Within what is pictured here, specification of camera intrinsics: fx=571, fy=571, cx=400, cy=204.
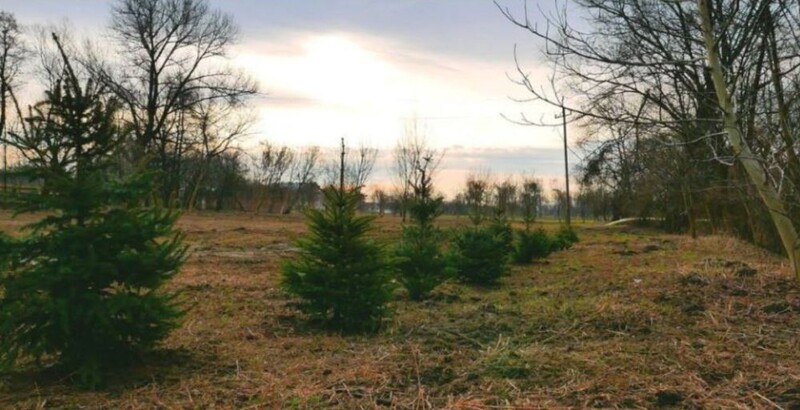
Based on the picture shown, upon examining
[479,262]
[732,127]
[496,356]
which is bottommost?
[496,356]

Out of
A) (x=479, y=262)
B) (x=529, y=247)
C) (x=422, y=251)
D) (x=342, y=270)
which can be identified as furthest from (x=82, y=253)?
(x=529, y=247)

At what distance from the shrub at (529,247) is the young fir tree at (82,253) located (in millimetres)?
10855

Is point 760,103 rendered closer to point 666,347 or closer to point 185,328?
point 666,347

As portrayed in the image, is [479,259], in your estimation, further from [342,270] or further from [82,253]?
[82,253]

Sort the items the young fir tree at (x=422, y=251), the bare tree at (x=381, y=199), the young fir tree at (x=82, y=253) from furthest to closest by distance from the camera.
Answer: the bare tree at (x=381, y=199) → the young fir tree at (x=422, y=251) → the young fir tree at (x=82, y=253)

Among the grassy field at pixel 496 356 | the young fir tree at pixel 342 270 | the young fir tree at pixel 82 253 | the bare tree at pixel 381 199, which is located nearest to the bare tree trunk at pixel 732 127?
the grassy field at pixel 496 356

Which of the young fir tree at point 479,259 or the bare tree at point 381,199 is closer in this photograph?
the young fir tree at point 479,259

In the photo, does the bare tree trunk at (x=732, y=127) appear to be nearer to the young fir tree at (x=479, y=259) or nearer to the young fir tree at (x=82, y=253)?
the young fir tree at (x=479, y=259)

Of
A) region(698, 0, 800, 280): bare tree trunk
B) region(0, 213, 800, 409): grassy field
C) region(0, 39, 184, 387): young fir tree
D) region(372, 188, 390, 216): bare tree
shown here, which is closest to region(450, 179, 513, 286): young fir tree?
region(0, 213, 800, 409): grassy field

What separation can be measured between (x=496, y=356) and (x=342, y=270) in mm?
2014

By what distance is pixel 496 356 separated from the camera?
427 centimetres

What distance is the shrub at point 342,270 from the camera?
226 inches

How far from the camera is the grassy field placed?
350cm

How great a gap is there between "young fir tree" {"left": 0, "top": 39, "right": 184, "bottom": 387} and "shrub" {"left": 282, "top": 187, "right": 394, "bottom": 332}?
5.96ft
